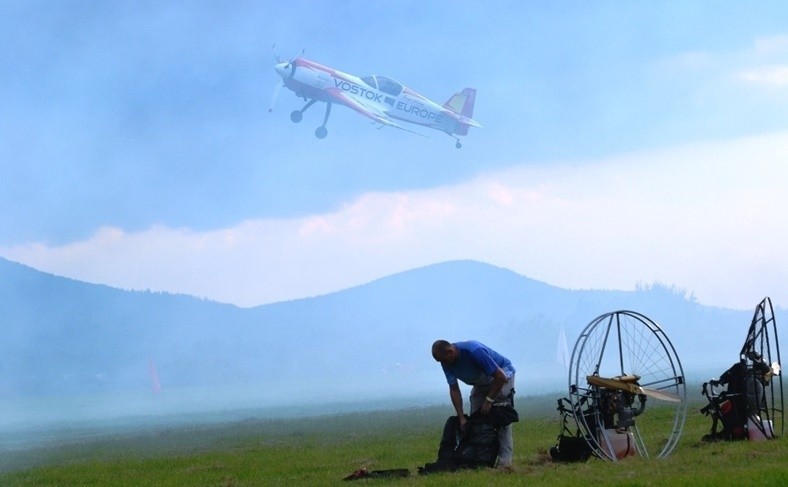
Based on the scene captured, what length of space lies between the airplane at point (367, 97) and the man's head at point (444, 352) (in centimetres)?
6379

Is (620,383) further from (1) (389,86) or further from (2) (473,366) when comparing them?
(1) (389,86)

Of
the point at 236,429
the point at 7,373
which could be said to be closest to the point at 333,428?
the point at 236,429

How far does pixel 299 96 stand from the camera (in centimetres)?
8331

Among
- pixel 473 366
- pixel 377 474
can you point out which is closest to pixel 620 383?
pixel 473 366

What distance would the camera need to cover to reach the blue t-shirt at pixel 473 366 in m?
18.2

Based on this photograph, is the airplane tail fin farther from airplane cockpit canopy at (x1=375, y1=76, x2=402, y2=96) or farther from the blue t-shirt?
the blue t-shirt

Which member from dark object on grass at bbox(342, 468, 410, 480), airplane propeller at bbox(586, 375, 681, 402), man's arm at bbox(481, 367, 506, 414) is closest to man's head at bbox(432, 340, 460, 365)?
man's arm at bbox(481, 367, 506, 414)

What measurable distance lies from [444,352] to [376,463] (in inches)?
231

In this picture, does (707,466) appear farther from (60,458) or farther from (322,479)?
(60,458)

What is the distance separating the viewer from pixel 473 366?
1828 centimetres

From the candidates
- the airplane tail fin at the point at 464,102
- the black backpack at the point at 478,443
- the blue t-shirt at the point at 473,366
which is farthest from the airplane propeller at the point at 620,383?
the airplane tail fin at the point at 464,102

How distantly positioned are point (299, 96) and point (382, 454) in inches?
2374

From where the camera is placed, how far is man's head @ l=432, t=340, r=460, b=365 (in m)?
17.6

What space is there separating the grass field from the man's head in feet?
5.63
